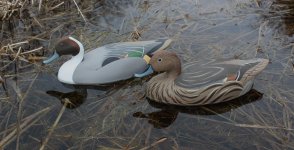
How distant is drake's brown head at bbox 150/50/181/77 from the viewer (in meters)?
Result: 4.69

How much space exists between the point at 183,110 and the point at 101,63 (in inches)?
43.8

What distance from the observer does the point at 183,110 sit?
15.5 feet

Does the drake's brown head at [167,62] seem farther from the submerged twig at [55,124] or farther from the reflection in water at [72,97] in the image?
the submerged twig at [55,124]

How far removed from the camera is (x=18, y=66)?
5.61 metres

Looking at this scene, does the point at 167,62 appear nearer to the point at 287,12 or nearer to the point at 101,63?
the point at 101,63

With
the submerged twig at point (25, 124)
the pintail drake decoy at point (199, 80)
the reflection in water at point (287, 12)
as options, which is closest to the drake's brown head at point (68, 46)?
the submerged twig at point (25, 124)

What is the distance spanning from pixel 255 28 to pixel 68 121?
3.14 meters

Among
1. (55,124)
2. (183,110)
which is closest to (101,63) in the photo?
(55,124)

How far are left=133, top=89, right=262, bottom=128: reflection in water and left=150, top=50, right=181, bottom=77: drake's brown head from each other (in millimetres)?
377

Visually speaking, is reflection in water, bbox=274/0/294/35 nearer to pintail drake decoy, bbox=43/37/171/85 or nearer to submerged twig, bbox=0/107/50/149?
pintail drake decoy, bbox=43/37/171/85

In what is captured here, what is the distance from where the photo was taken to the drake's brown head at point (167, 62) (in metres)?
4.69

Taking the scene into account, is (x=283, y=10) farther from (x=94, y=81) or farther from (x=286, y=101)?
(x=94, y=81)

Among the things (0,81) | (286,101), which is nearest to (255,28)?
(286,101)

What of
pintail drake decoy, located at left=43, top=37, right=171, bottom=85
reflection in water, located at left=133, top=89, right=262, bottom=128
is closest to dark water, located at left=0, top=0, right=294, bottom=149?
reflection in water, located at left=133, top=89, right=262, bottom=128
